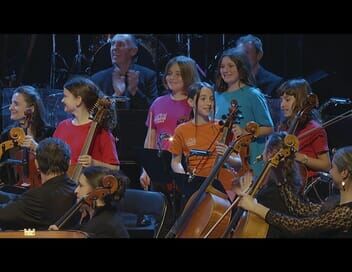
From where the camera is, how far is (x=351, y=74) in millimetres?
3799

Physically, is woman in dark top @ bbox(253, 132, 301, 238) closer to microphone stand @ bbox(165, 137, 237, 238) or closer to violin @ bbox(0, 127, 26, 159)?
microphone stand @ bbox(165, 137, 237, 238)

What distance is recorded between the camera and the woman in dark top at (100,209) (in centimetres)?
364

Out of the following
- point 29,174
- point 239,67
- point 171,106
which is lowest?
point 29,174

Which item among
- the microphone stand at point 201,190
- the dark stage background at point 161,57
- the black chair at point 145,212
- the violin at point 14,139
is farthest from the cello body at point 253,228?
the violin at point 14,139

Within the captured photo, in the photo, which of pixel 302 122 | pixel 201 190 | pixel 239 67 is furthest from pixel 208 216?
pixel 239 67

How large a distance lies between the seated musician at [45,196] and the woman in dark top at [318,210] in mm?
862

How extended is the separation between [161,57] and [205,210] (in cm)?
78

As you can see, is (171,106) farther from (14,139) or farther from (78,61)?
(14,139)

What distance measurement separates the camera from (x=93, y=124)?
3.70 m

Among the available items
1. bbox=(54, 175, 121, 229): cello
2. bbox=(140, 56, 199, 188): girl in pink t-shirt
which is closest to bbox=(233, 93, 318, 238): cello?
bbox=(140, 56, 199, 188): girl in pink t-shirt

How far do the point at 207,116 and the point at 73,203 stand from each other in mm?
763

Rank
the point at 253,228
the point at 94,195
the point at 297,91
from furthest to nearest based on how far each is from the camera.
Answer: the point at 297,91 → the point at 253,228 → the point at 94,195

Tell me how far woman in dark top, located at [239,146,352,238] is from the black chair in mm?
401
